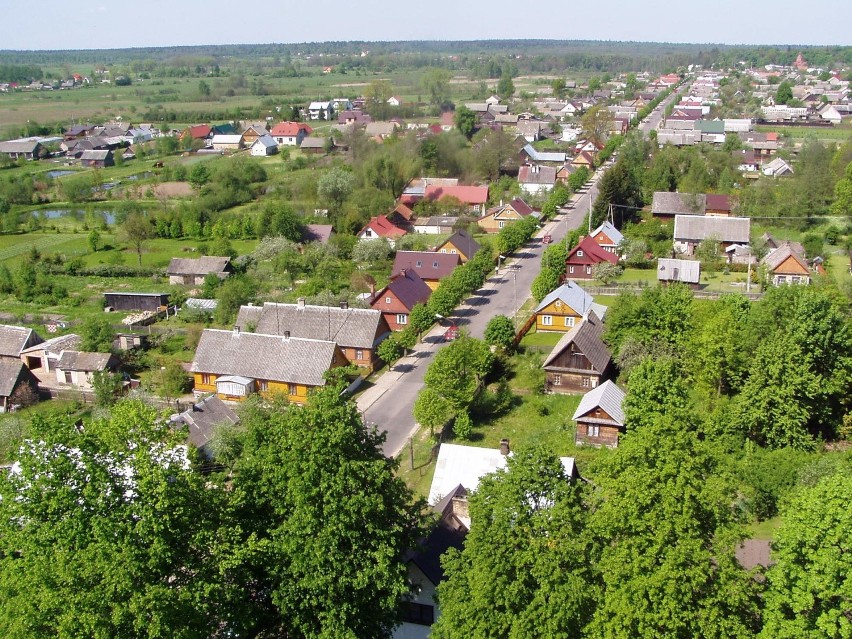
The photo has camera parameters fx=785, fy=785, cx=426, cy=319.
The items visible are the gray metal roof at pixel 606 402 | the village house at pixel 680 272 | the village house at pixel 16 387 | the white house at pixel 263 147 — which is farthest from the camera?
the white house at pixel 263 147

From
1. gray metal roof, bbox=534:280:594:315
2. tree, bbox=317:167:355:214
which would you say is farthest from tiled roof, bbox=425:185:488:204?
gray metal roof, bbox=534:280:594:315

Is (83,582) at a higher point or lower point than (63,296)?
higher

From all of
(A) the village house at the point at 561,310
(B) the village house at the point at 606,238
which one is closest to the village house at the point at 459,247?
(B) the village house at the point at 606,238

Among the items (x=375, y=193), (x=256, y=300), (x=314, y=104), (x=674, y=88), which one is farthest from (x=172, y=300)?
(x=674, y=88)

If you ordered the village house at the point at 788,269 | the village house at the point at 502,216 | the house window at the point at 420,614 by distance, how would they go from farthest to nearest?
the village house at the point at 502,216, the village house at the point at 788,269, the house window at the point at 420,614

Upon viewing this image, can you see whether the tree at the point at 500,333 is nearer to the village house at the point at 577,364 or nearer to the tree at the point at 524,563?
the village house at the point at 577,364

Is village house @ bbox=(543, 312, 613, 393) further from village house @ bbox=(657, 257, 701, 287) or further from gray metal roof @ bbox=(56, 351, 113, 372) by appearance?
gray metal roof @ bbox=(56, 351, 113, 372)

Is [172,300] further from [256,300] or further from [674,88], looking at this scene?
[674,88]
